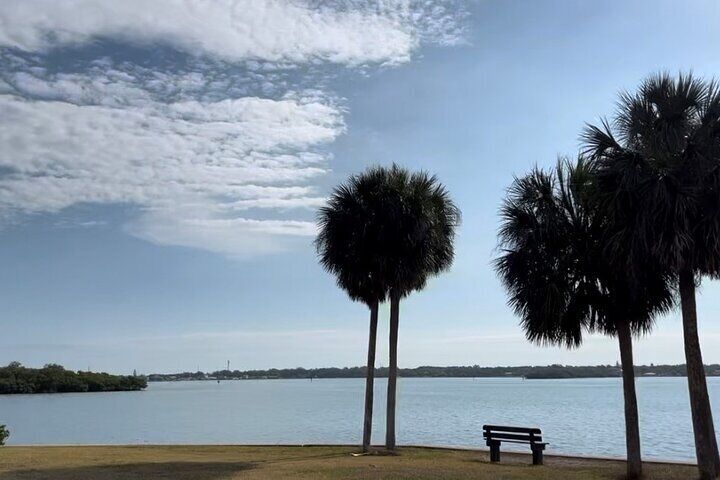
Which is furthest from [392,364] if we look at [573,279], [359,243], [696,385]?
[696,385]

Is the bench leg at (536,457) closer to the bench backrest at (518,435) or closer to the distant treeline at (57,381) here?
the bench backrest at (518,435)

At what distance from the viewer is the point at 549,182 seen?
17125mm

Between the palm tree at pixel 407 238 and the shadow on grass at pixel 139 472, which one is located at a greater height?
the palm tree at pixel 407 238

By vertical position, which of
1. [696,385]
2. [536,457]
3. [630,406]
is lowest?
[536,457]

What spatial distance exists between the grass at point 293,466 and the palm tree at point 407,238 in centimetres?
315

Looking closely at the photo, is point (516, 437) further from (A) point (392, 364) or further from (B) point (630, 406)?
(A) point (392, 364)

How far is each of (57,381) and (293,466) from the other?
149367 mm

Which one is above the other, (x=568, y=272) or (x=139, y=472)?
(x=568, y=272)

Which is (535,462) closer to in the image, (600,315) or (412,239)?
(600,315)

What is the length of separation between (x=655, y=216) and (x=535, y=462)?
7.28 meters

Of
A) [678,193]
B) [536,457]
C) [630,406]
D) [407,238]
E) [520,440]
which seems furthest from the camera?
[407,238]

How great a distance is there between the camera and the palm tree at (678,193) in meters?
13.8

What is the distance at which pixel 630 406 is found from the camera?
16.1m

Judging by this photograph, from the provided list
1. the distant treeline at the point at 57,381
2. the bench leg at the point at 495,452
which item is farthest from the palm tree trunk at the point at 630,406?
the distant treeline at the point at 57,381
